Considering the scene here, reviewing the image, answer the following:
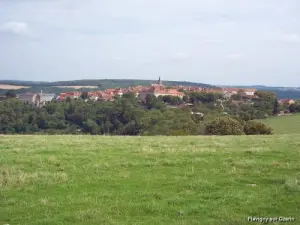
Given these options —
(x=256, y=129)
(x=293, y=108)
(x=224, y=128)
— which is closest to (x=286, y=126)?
(x=256, y=129)

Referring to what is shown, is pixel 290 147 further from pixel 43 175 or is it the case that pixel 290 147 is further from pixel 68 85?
pixel 68 85

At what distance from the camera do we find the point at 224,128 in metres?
42.0

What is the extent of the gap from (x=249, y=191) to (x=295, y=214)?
2216 mm

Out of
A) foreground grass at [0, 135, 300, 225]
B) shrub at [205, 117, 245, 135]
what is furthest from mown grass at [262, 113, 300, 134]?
foreground grass at [0, 135, 300, 225]

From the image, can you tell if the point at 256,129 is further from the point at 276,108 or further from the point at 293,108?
the point at 293,108

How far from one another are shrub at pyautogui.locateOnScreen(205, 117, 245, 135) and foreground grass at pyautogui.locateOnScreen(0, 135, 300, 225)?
22.6m

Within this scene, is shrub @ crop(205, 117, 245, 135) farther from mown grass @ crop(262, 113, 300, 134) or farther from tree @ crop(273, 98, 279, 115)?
tree @ crop(273, 98, 279, 115)

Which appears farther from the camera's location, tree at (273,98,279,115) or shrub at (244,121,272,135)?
tree at (273,98,279,115)

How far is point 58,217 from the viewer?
28.9 ft

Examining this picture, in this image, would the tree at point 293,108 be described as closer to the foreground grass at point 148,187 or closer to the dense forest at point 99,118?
the dense forest at point 99,118

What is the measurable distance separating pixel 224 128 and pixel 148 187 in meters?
31.3

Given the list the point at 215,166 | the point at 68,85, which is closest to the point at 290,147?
the point at 215,166

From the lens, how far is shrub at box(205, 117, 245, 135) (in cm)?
4106

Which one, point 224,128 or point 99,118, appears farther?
point 99,118
